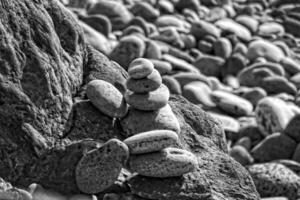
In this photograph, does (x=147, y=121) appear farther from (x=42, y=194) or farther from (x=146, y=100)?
(x=42, y=194)

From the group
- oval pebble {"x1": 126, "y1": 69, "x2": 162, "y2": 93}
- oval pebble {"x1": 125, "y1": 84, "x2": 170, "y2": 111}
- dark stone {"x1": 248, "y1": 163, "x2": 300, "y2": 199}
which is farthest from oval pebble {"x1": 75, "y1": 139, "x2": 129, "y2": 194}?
dark stone {"x1": 248, "y1": 163, "x2": 300, "y2": 199}

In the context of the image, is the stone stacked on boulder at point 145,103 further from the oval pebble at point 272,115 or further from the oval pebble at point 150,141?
the oval pebble at point 272,115

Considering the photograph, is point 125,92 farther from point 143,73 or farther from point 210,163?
point 210,163

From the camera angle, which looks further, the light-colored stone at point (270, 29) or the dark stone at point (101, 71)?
the light-colored stone at point (270, 29)

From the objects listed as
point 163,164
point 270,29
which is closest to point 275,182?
point 163,164

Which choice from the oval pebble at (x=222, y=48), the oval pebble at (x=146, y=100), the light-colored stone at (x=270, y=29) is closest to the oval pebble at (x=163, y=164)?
the oval pebble at (x=146, y=100)

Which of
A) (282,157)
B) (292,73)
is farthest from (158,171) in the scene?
(292,73)

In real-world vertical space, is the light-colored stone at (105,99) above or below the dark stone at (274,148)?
above

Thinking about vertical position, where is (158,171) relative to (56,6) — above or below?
below
